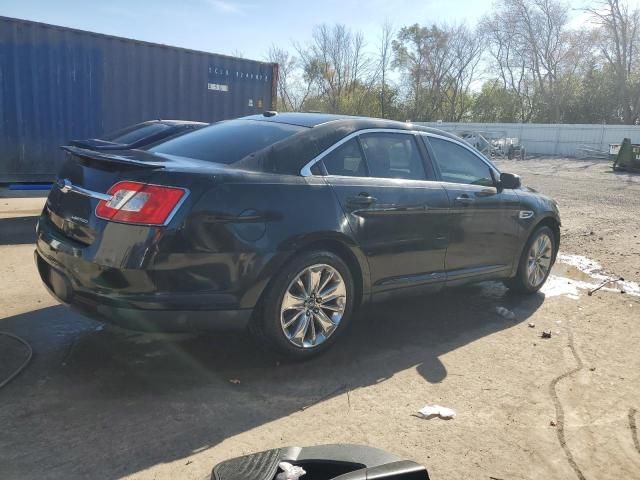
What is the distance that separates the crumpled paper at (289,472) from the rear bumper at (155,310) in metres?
1.37

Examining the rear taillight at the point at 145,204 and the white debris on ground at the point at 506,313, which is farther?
the white debris on ground at the point at 506,313

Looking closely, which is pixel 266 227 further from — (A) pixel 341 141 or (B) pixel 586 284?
(B) pixel 586 284

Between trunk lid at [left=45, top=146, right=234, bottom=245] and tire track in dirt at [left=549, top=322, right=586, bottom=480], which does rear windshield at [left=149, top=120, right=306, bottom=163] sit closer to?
trunk lid at [left=45, top=146, right=234, bottom=245]

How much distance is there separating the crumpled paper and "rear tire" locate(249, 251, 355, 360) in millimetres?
1509

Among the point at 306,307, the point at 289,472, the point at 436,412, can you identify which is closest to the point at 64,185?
the point at 306,307

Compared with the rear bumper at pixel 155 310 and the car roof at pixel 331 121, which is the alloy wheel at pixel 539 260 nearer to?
the car roof at pixel 331 121

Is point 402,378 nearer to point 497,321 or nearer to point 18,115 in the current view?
point 497,321

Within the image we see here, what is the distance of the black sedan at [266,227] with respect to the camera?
3195 mm

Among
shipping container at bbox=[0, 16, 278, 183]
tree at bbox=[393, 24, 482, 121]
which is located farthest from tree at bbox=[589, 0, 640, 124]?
shipping container at bbox=[0, 16, 278, 183]

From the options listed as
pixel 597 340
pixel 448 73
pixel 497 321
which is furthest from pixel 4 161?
pixel 448 73

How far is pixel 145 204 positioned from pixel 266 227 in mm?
717

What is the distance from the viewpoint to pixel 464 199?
189 inches

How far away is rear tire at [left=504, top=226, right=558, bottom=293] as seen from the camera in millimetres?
5625

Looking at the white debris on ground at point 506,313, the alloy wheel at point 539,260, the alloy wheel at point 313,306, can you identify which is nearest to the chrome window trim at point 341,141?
the alloy wheel at point 313,306
